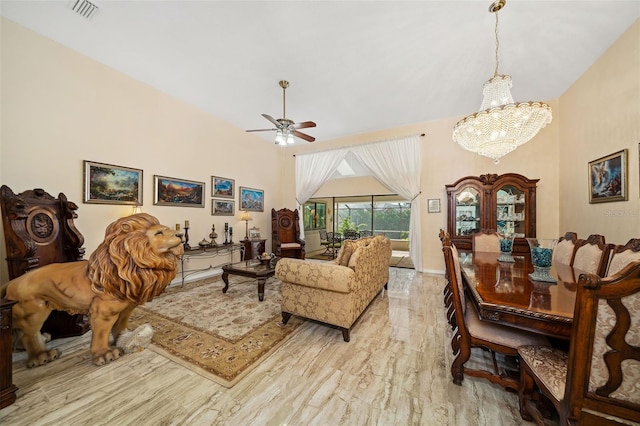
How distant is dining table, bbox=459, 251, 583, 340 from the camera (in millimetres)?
1214

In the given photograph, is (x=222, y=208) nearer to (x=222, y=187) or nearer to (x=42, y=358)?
(x=222, y=187)

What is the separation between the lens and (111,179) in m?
3.29

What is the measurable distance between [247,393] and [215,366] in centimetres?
44

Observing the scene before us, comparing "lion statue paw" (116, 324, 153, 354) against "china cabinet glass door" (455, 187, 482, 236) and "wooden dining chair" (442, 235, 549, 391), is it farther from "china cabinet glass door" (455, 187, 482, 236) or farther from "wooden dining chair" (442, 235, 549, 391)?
"china cabinet glass door" (455, 187, 482, 236)

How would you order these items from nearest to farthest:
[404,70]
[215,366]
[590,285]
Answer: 1. [590,285]
2. [215,366]
3. [404,70]

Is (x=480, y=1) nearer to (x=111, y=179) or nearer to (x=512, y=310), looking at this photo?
(x=512, y=310)

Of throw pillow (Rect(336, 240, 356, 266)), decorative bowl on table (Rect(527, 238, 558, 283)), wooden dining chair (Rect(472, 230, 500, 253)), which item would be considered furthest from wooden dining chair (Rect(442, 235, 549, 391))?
wooden dining chair (Rect(472, 230, 500, 253))

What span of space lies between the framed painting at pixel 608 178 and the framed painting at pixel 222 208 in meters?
6.17

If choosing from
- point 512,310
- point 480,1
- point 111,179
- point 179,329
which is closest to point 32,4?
point 111,179

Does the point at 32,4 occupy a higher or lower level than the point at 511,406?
higher

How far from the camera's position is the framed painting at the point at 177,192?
12.6ft

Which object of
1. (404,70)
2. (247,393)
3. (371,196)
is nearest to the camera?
(247,393)

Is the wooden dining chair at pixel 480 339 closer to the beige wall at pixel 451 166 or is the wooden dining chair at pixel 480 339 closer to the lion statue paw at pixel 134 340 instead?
the lion statue paw at pixel 134 340

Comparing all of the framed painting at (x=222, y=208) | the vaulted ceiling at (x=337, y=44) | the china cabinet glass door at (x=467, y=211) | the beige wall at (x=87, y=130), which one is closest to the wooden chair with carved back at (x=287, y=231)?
the framed painting at (x=222, y=208)
